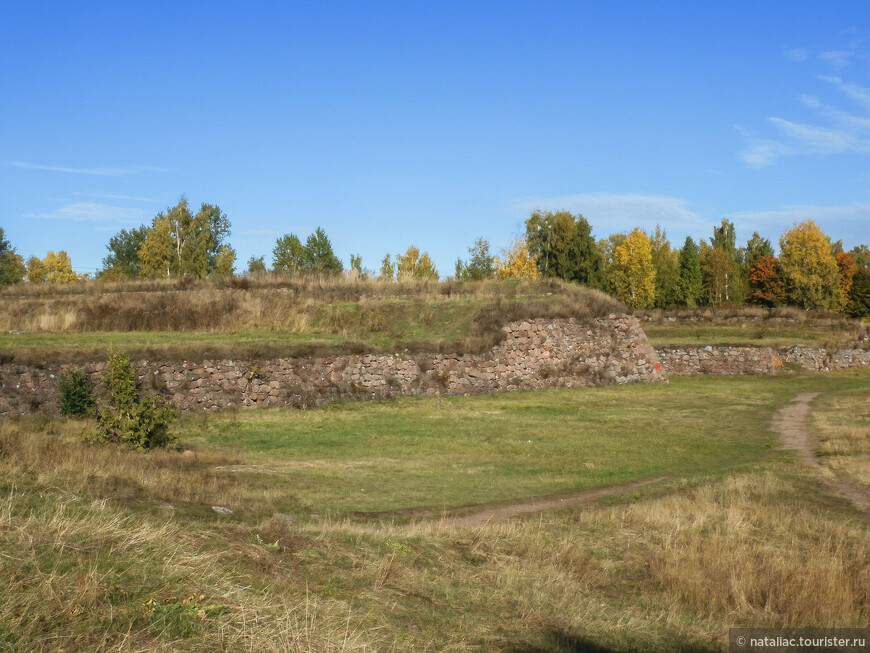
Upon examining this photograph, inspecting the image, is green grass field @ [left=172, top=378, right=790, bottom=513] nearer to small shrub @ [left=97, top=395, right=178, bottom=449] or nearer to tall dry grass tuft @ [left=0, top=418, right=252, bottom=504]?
tall dry grass tuft @ [left=0, top=418, right=252, bottom=504]

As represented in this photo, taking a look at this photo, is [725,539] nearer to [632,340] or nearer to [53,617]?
[53,617]

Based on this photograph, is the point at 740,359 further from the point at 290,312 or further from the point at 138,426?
the point at 138,426

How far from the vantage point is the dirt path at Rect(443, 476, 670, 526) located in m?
12.0

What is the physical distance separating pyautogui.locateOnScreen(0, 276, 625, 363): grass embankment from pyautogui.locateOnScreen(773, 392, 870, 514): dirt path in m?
10.00

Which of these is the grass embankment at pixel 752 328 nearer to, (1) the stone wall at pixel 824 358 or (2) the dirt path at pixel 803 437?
(1) the stone wall at pixel 824 358

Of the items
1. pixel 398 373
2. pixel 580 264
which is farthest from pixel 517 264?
pixel 398 373

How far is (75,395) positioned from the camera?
22.1 meters

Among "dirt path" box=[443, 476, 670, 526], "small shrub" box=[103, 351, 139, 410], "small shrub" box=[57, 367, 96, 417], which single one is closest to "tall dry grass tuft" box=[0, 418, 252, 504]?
"dirt path" box=[443, 476, 670, 526]

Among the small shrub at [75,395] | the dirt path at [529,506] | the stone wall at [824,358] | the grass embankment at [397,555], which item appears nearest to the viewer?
the grass embankment at [397,555]

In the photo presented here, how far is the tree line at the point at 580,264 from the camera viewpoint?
190 ft

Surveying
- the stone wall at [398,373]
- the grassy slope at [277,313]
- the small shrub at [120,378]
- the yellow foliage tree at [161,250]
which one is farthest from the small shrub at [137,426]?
the yellow foliage tree at [161,250]

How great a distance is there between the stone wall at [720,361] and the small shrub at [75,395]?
98.7 ft

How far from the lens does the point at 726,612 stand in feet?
27.7

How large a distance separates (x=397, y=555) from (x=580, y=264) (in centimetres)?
6076
